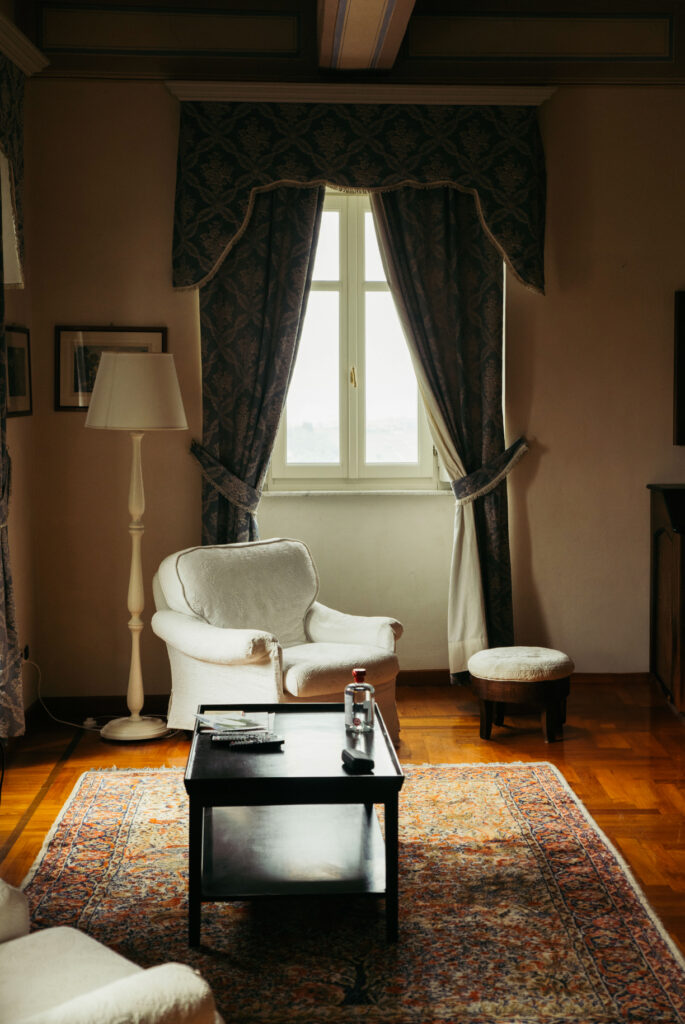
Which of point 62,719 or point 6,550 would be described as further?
point 62,719

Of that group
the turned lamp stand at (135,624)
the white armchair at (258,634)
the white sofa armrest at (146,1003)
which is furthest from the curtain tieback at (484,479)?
the white sofa armrest at (146,1003)

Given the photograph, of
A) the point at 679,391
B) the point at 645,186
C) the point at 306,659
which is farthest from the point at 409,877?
the point at 645,186

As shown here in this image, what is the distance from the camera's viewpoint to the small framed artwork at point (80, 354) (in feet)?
16.5

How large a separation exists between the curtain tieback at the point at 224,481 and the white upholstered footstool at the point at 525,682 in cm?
132

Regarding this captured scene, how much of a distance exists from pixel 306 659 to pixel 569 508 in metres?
1.79

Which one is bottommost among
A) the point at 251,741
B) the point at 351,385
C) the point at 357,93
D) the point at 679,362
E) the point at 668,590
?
the point at 251,741

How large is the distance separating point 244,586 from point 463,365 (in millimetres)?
1562

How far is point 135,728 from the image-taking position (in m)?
4.65

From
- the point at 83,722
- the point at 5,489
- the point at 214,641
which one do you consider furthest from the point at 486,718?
the point at 5,489

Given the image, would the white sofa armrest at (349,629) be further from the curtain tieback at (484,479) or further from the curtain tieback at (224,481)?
the curtain tieback at (484,479)

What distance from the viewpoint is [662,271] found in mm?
5258

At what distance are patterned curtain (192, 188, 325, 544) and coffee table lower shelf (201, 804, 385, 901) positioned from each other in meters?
1.93

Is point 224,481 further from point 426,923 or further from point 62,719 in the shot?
point 426,923

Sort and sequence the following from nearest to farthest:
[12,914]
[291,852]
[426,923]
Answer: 1. [12,914]
2. [426,923]
3. [291,852]
